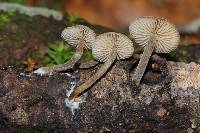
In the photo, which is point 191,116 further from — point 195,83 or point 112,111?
point 112,111

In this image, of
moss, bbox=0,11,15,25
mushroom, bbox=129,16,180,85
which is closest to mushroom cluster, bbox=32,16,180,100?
mushroom, bbox=129,16,180,85

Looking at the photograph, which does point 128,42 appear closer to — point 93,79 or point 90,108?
point 93,79

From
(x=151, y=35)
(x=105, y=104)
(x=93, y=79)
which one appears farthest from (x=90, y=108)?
(x=151, y=35)

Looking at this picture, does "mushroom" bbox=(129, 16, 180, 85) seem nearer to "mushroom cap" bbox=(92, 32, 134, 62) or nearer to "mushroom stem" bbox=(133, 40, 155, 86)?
"mushroom stem" bbox=(133, 40, 155, 86)

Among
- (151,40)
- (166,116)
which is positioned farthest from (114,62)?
(166,116)

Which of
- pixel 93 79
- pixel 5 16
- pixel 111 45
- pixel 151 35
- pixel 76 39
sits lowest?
pixel 5 16

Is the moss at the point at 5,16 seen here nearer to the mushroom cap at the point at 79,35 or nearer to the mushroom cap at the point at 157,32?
the mushroom cap at the point at 79,35
